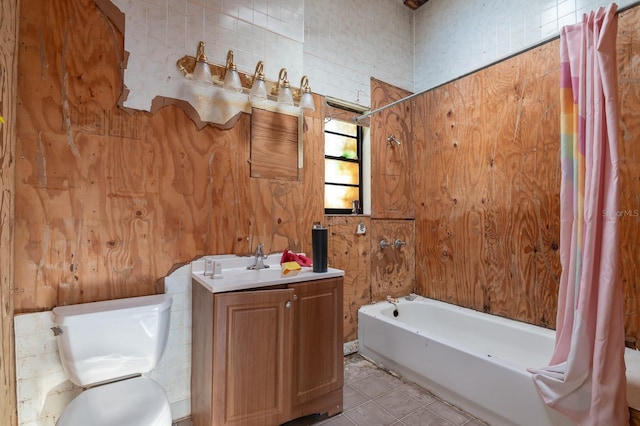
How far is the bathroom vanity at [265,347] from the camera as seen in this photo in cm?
145

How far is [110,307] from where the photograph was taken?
140 centimetres

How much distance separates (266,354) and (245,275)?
44 cm

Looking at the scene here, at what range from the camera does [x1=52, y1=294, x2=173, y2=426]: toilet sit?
1.14m

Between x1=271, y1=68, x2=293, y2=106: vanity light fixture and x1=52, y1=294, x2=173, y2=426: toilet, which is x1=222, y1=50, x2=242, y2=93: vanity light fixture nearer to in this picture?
x1=271, y1=68, x2=293, y2=106: vanity light fixture

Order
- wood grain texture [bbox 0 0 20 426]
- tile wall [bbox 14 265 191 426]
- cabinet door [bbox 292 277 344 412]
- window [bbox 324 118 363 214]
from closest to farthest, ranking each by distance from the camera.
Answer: wood grain texture [bbox 0 0 20 426] → tile wall [bbox 14 265 191 426] → cabinet door [bbox 292 277 344 412] → window [bbox 324 118 363 214]

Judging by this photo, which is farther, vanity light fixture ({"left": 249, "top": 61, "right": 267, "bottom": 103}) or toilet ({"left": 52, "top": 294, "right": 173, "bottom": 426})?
vanity light fixture ({"left": 249, "top": 61, "right": 267, "bottom": 103})

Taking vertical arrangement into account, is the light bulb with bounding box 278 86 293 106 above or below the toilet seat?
above

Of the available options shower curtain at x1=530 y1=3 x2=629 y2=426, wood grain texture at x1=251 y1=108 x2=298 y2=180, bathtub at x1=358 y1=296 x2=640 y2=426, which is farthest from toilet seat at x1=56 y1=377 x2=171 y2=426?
shower curtain at x1=530 y1=3 x2=629 y2=426

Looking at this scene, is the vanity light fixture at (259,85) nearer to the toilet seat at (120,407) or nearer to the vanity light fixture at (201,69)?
the vanity light fixture at (201,69)

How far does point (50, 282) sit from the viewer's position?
145 cm

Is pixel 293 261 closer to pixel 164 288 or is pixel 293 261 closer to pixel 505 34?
pixel 164 288

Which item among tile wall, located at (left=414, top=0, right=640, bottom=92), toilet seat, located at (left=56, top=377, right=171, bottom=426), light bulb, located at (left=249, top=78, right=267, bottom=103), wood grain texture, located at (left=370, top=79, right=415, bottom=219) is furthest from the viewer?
wood grain texture, located at (left=370, top=79, right=415, bottom=219)

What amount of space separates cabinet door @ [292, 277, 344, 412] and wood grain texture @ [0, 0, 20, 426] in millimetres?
1241

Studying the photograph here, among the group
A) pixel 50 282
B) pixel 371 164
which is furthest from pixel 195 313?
pixel 371 164
